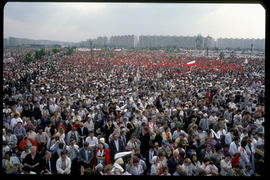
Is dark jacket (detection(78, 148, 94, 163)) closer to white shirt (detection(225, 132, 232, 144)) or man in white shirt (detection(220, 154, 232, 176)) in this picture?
man in white shirt (detection(220, 154, 232, 176))

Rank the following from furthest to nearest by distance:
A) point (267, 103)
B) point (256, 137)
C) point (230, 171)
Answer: point (256, 137) < point (230, 171) < point (267, 103)

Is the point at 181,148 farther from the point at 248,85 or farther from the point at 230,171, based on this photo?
the point at 248,85

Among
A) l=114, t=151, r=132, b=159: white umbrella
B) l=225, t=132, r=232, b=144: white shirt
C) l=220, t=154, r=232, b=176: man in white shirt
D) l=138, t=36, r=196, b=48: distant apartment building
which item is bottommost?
l=220, t=154, r=232, b=176: man in white shirt

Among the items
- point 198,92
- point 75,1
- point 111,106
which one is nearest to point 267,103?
point 75,1

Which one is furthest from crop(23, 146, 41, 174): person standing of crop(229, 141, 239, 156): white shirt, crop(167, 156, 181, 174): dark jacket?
crop(229, 141, 239, 156): white shirt

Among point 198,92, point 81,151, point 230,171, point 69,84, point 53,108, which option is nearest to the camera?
point 230,171

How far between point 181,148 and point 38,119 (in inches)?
202

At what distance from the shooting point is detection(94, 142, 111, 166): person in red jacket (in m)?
4.62

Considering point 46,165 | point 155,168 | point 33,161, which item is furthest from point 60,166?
point 155,168

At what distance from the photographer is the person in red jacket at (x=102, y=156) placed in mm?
4617

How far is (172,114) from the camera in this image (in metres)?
7.67

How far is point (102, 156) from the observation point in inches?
183

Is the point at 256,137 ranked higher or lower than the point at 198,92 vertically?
lower

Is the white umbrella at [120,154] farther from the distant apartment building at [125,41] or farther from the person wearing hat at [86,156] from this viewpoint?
the distant apartment building at [125,41]
